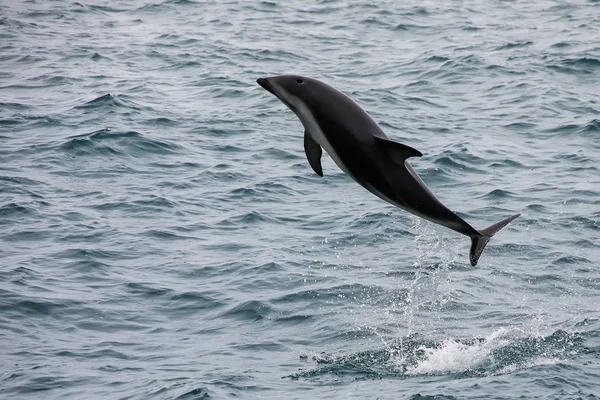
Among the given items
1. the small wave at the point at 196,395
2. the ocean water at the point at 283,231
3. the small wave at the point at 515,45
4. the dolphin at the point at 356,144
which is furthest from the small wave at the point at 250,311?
the small wave at the point at 515,45

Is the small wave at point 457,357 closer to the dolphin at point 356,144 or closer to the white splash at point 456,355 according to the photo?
the white splash at point 456,355

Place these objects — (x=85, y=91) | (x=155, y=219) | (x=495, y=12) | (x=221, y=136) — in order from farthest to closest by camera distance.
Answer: (x=495, y=12), (x=85, y=91), (x=221, y=136), (x=155, y=219)

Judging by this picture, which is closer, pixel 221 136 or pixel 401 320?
pixel 401 320

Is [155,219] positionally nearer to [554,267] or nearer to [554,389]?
[554,267]

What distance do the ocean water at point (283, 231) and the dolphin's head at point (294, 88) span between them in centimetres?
523

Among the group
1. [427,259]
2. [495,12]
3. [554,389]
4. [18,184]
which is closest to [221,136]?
[18,184]

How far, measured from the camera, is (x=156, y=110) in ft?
80.6

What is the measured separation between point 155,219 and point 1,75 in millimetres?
11310

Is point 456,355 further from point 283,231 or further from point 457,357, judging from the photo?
point 283,231

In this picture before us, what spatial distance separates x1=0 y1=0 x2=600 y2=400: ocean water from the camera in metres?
13.2

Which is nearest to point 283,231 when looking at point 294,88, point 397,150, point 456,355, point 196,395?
point 456,355

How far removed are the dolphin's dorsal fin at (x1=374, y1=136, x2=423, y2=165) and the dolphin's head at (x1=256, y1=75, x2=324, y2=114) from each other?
0.60 m

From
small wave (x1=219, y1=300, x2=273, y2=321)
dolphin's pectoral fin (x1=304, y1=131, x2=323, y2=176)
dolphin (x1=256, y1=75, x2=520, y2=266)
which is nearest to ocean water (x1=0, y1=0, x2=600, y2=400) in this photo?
small wave (x1=219, y1=300, x2=273, y2=321)

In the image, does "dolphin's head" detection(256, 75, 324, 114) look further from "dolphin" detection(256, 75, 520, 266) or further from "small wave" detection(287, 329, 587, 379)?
"small wave" detection(287, 329, 587, 379)
